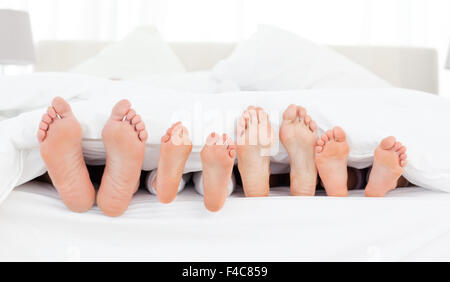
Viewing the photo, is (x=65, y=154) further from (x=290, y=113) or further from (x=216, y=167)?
(x=290, y=113)

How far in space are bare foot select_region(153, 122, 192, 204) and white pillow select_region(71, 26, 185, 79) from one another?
126cm

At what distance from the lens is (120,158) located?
0.71m

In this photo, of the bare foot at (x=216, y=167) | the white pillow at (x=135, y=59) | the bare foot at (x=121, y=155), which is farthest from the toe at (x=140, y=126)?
the white pillow at (x=135, y=59)

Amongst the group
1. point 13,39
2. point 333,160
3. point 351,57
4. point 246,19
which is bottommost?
point 333,160

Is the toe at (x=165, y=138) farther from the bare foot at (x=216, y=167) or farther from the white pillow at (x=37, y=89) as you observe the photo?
the white pillow at (x=37, y=89)

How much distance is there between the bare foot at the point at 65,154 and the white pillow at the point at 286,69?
109 centimetres

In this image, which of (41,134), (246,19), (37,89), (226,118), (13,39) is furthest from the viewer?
(246,19)

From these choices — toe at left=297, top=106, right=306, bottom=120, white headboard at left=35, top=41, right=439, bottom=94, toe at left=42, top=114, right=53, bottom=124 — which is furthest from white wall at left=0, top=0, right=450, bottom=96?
toe at left=42, top=114, right=53, bottom=124

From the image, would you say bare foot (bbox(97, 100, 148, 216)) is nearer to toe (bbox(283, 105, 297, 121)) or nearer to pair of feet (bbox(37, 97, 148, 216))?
pair of feet (bbox(37, 97, 148, 216))

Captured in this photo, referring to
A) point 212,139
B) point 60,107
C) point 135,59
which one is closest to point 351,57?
point 135,59

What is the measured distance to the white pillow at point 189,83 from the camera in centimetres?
165

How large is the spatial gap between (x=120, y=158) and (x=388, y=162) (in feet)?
1.58

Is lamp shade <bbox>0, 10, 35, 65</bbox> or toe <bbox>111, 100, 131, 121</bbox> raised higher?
lamp shade <bbox>0, 10, 35, 65</bbox>

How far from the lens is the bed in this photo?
0.71m
